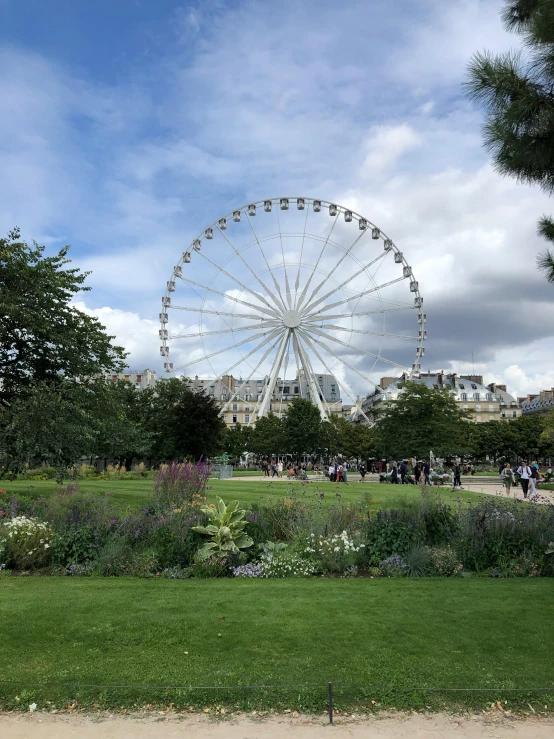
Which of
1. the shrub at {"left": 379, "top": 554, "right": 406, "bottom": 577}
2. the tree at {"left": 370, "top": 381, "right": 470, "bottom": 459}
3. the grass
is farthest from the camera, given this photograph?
the tree at {"left": 370, "top": 381, "right": 470, "bottom": 459}

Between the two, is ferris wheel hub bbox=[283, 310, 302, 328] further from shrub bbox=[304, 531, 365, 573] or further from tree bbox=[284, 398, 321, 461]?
shrub bbox=[304, 531, 365, 573]

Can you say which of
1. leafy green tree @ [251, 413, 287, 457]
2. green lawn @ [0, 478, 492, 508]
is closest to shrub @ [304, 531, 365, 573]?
green lawn @ [0, 478, 492, 508]

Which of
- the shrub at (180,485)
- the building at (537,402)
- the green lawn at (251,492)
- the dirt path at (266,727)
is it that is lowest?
the dirt path at (266,727)

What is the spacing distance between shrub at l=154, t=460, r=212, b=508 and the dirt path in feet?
23.4

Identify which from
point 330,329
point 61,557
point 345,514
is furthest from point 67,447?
point 330,329

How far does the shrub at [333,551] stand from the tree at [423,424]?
113 feet

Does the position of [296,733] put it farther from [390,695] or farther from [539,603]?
[539,603]

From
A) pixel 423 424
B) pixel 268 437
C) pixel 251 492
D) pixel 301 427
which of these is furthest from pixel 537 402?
pixel 251 492

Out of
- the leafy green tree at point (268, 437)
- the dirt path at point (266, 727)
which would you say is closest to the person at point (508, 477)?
the dirt path at point (266, 727)

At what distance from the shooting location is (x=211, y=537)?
1008 cm

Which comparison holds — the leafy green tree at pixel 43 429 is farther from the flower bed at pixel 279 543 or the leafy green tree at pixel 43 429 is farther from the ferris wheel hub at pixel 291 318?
the ferris wheel hub at pixel 291 318

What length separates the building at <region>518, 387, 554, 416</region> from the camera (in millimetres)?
113894

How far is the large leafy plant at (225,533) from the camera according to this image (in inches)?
382

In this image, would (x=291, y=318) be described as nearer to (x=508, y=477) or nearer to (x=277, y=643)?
(x=508, y=477)
